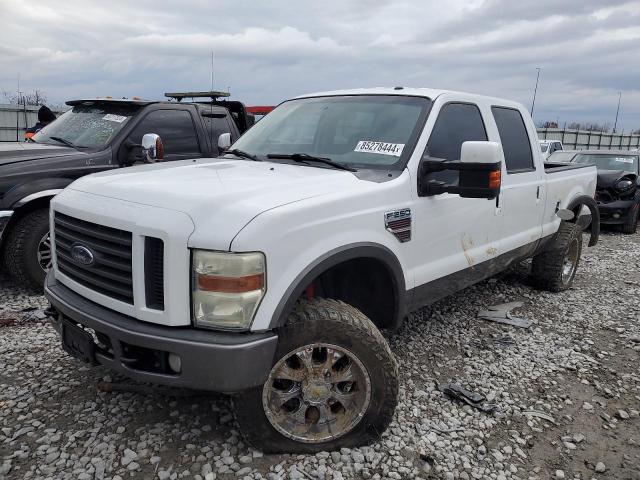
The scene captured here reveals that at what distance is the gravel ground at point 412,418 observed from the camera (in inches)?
101

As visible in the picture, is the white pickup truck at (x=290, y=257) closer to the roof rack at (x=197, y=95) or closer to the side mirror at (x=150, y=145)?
the side mirror at (x=150, y=145)

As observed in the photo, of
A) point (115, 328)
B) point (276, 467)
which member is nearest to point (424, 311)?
point (276, 467)

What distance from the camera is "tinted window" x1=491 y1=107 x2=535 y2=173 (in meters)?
4.18

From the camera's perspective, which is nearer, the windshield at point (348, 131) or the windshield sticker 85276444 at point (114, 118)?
the windshield at point (348, 131)

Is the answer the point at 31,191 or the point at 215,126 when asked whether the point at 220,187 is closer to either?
the point at 31,191

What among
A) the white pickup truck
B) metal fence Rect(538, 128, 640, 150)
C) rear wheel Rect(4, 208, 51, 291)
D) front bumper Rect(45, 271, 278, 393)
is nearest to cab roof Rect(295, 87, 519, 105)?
the white pickup truck

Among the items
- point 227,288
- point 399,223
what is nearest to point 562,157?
point 399,223

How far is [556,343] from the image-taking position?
4.25 m

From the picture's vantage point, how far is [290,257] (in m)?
2.29

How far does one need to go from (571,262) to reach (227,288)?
4906 millimetres

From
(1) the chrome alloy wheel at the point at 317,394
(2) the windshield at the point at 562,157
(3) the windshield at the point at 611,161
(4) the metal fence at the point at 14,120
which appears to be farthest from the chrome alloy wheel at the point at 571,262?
(4) the metal fence at the point at 14,120

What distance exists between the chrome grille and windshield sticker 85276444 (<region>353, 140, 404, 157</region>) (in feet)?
5.28

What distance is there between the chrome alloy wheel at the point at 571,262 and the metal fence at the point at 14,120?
1212 cm

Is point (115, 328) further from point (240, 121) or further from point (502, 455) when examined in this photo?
point (240, 121)
